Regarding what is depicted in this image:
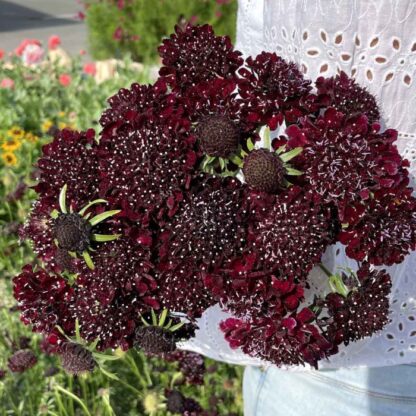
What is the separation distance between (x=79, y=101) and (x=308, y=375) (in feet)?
10.7

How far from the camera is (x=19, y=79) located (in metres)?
4.57

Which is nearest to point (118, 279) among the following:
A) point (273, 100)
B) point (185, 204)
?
point (185, 204)

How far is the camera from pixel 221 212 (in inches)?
27.5

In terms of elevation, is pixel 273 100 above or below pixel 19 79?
below

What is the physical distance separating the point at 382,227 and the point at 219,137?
20 cm

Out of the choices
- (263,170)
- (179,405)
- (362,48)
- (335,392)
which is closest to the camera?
(263,170)

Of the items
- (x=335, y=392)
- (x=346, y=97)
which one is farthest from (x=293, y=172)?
(x=335, y=392)

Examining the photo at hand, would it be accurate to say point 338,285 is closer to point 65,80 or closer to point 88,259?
point 88,259

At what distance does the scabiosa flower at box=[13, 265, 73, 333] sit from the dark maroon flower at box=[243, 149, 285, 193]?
26 cm

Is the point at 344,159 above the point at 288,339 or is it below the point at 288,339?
above

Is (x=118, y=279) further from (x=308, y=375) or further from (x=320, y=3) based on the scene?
(x=308, y=375)

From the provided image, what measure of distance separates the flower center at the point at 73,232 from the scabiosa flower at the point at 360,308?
288mm

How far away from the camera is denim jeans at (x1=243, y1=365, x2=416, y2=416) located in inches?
43.1

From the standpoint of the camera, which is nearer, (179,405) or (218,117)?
(218,117)
